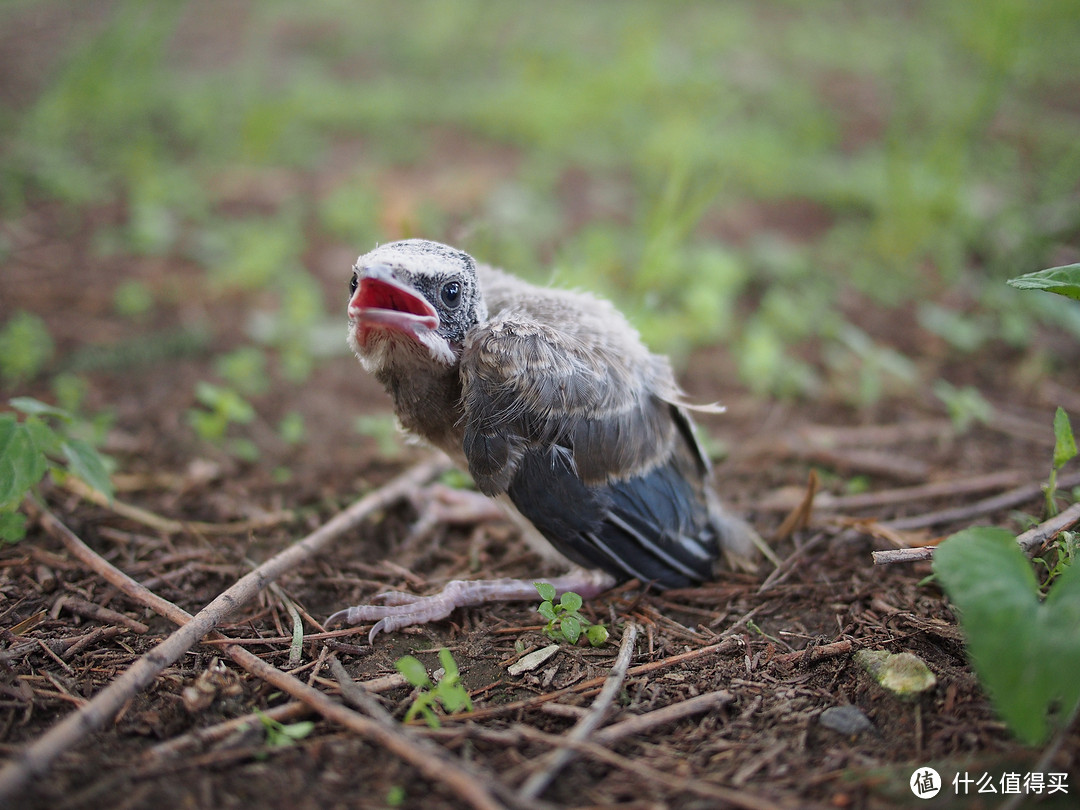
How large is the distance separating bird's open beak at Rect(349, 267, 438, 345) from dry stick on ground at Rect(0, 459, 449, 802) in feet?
2.27

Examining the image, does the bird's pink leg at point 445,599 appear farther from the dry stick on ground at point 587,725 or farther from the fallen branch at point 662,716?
the fallen branch at point 662,716

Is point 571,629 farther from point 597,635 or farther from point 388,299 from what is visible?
point 388,299

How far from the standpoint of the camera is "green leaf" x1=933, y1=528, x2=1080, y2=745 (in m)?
1.20

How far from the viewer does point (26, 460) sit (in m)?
1.85

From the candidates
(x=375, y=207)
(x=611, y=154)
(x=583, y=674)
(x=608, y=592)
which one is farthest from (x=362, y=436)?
(x=611, y=154)

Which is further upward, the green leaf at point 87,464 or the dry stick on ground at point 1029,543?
the green leaf at point 87,464

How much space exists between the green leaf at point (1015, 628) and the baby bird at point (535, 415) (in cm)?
99

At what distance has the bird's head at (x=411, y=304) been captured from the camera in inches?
74.4

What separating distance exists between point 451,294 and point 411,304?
14cm

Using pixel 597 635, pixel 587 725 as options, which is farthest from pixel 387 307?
pixel 587 725

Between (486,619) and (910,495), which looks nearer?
(486,619)

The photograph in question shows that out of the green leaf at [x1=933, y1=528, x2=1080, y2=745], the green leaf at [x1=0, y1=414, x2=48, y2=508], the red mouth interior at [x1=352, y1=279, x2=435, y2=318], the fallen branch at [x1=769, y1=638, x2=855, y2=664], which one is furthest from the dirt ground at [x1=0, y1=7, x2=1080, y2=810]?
the red mouth interior at [x1=352, y1=279, x2=435, y2=318]

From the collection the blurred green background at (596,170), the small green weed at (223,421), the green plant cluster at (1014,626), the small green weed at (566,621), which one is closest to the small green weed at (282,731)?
the small green weed at (566,621)
